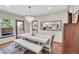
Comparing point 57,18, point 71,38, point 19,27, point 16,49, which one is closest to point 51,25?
point 57,18

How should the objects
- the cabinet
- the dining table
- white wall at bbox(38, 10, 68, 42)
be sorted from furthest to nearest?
the dining table, white wall at bbox(38, 10, 68, 42), the cabinet

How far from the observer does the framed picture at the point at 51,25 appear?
1.63m

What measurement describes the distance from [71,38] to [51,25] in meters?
0.71

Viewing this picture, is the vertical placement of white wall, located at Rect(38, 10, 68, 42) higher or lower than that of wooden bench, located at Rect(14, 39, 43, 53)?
higher

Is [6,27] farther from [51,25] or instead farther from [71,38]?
[71,38]

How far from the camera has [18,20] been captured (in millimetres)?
1757

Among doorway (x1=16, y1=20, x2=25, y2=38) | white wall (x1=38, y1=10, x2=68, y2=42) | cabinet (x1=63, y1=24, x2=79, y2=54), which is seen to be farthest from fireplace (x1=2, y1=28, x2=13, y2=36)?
cabinet (x1=63, y1=24, x2=79, y2=54)

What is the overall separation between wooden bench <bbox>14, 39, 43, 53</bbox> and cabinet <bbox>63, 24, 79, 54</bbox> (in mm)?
688

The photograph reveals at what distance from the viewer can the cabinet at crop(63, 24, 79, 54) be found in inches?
41.9

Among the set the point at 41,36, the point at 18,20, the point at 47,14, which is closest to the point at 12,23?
the point at 18,20

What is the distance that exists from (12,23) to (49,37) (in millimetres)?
1047

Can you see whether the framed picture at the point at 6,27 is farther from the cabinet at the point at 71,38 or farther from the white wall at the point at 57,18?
the cabinet at the point at 71,38

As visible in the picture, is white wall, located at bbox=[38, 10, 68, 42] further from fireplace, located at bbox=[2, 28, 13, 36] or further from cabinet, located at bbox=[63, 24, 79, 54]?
fireplace, located at bbox=[2, 28, 13, 36]
